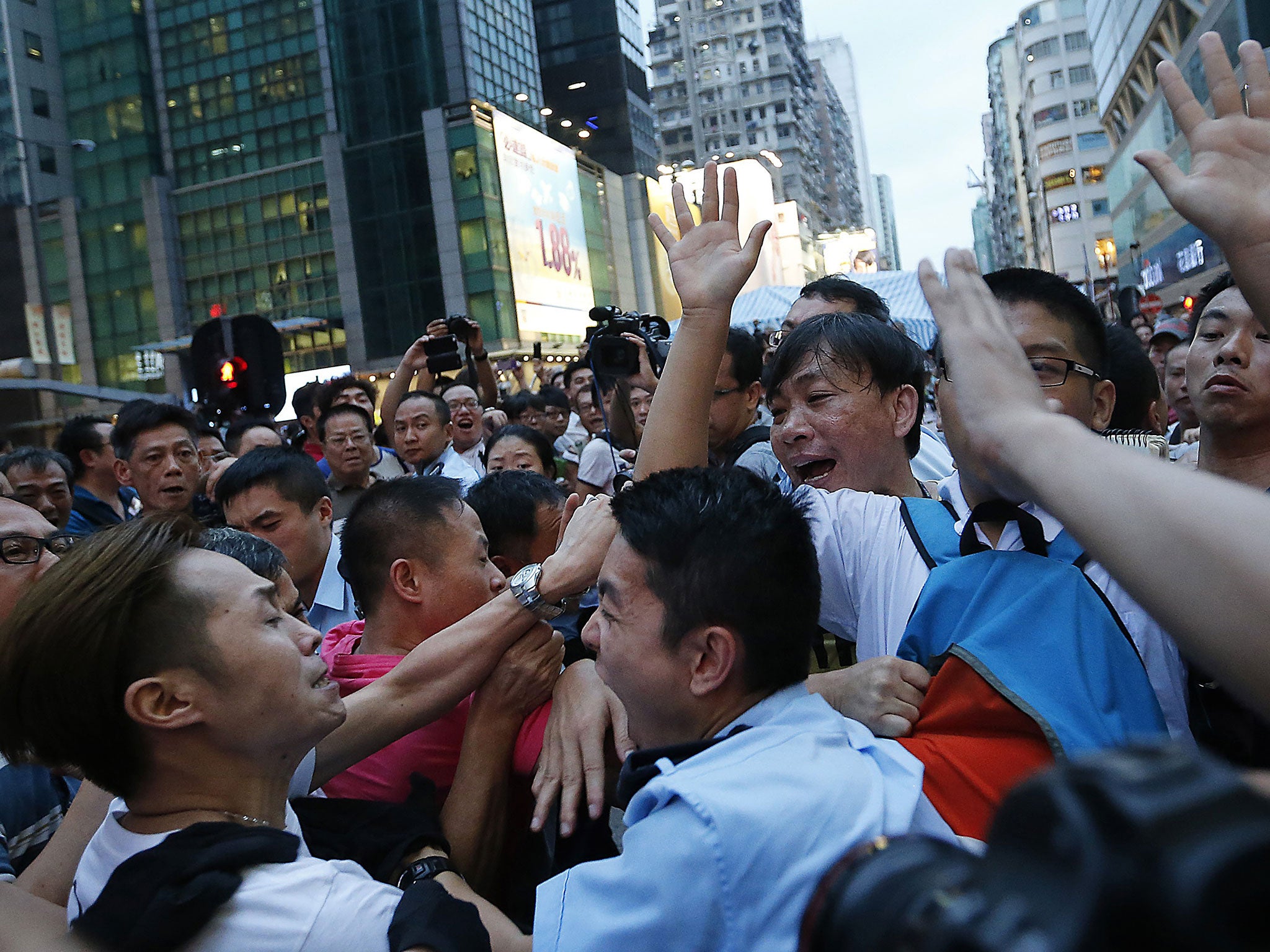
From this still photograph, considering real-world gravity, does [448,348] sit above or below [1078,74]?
below

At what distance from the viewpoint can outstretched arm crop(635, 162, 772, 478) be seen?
87.6 inches

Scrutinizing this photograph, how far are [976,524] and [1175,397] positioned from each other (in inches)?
167

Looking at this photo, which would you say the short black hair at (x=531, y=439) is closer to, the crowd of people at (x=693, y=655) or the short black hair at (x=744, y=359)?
the short black hair at (x=744, y=359)

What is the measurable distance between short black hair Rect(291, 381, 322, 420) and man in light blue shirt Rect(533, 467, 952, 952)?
7124mm

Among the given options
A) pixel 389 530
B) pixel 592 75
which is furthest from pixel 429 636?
pixel 592 75

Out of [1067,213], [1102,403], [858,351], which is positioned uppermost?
[1067,213]

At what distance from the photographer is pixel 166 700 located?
1.69 m

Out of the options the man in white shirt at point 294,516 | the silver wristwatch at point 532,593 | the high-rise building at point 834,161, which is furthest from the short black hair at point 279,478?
the high-rise building at point 834,161

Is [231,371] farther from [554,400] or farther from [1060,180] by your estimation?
[1060,180]

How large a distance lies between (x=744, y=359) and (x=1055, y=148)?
276ft

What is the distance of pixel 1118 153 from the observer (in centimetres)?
4822

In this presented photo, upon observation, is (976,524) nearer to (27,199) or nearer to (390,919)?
(390,919)

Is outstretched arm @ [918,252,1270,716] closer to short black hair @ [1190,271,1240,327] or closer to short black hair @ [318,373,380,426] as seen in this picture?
short black hair @ [1190,271,1240,327]

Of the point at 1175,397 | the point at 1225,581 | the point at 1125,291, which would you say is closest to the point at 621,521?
the point at 1225,581
